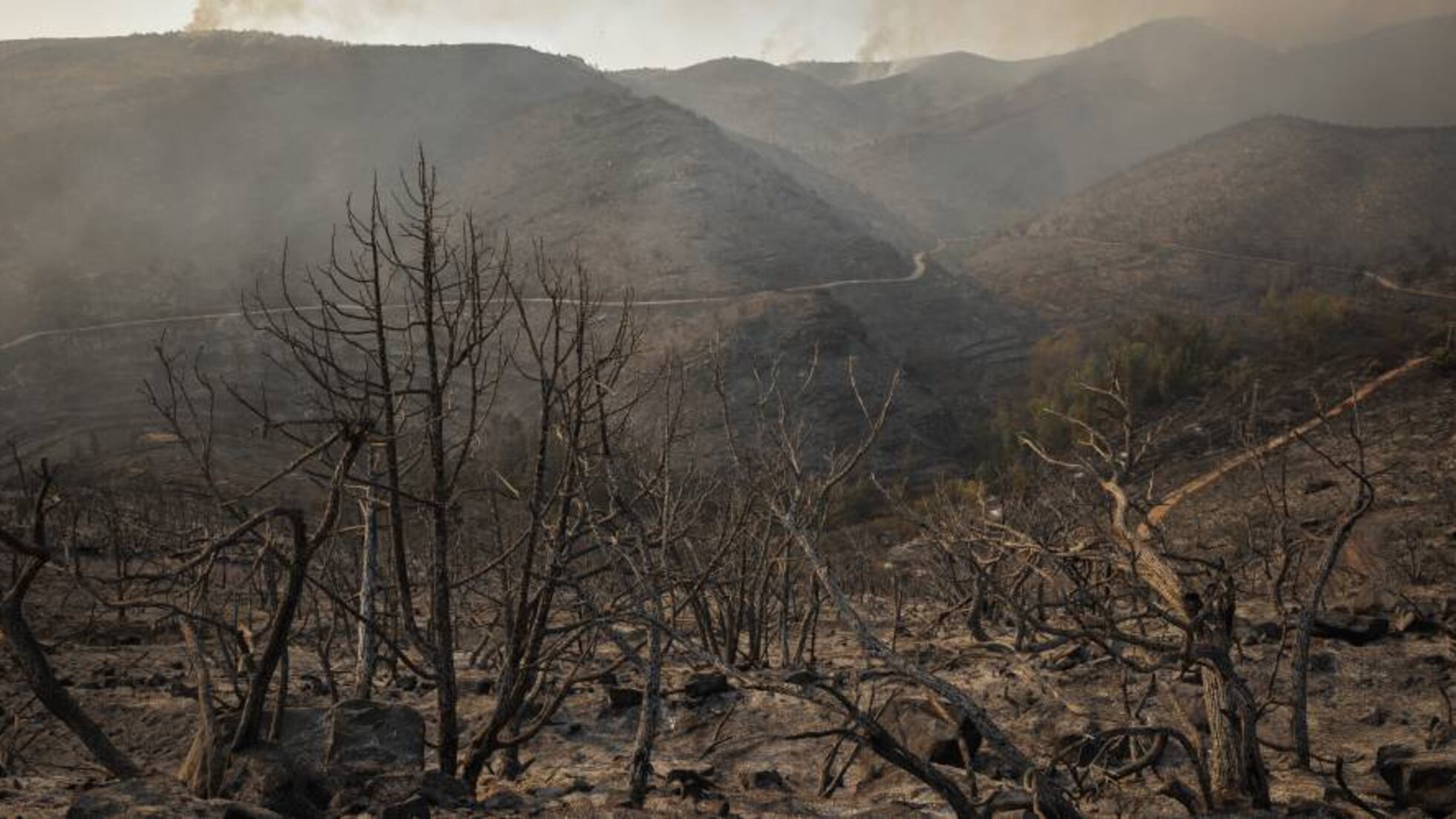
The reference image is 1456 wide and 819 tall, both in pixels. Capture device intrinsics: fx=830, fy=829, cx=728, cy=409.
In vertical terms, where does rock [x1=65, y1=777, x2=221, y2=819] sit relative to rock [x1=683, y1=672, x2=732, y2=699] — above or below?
above

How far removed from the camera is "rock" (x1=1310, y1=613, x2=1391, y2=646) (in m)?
7.73

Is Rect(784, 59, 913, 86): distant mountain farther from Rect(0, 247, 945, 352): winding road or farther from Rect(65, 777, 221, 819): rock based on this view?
Rect(65, 777, 221, 819): rock

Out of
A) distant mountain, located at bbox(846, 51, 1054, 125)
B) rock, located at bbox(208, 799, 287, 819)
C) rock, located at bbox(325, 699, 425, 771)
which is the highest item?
distant mountain, located at bbox(846, 51, 1054, 125)

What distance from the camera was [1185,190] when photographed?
62.0 meters

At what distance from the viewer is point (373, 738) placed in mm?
4922

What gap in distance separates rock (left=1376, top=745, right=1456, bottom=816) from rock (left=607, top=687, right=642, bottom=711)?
17.9ft

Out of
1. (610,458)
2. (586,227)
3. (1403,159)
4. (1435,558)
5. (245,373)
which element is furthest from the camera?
(1403,159)

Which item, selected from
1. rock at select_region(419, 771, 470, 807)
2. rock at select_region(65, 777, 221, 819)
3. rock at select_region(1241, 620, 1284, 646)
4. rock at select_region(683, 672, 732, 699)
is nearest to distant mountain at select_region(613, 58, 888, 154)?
rock at select_region(1241, 620, 1284, 646)

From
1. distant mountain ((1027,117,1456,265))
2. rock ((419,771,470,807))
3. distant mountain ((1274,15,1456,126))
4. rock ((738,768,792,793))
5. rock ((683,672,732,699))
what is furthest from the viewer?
distant mountain ((1274,15,1456,126))

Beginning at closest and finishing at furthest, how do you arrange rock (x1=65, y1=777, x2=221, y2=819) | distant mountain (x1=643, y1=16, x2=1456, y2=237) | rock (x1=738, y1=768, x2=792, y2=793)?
rock (x1=65, y1=777, x2=221, y2=819) → rock (x1=738, y1=768, x2=792, y2=793) → distant mountain (x1=643, y1=16, x2=1456, y2=237)

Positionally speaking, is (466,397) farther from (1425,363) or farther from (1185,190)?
(1185,190)

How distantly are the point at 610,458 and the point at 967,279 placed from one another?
5204 centimetres

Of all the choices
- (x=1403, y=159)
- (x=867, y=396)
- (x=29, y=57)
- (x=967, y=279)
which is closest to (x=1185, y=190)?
(x=1403, y=159)

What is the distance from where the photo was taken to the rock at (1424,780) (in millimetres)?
4207
